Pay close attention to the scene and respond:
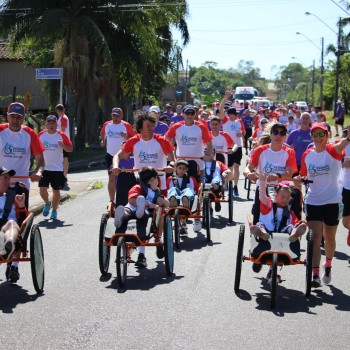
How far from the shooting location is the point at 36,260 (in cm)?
886

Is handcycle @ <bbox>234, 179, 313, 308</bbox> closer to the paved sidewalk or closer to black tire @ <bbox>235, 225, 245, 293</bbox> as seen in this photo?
black tire @ <bbox>235, 225, 245, 293</bbox>

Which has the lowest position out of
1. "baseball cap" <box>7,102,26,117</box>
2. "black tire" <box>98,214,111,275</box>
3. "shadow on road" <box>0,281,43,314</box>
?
"shadow on road" <box>0,281,43,314</box>

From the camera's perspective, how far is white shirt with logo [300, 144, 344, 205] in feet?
30.8

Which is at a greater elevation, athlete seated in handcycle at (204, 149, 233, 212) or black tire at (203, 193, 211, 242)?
athlete seated in handcycle at (204, 149, 233, 212)

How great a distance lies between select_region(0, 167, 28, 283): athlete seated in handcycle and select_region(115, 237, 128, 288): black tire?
3.64ft

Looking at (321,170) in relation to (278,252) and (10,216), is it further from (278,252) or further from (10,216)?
(10,216)

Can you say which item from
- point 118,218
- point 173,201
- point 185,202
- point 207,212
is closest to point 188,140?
point 207,212

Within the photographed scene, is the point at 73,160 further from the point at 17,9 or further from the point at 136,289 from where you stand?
the point at 136,289

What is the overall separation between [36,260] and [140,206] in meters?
1.53

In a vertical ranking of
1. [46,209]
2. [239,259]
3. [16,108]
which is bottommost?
[46,209]

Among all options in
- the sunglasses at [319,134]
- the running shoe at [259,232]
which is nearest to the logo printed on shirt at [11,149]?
the running shoe at [259,232]

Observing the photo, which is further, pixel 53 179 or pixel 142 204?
pixel 53 179

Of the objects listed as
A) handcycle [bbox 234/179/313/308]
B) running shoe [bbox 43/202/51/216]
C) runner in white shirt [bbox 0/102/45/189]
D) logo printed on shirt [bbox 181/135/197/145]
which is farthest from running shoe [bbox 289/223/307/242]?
running shoe [bbox 43/202/51/216]

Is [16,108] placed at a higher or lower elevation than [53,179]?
higher
